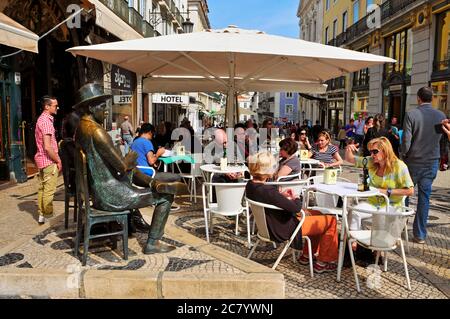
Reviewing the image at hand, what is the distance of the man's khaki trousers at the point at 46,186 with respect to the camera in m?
5.45

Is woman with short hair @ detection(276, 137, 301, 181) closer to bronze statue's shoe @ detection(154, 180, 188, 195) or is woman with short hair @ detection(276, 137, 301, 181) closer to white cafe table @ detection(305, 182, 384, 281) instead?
white cafe table @ detection(305, 182, 384, 281)

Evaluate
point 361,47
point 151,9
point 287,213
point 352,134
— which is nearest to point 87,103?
point 287,213

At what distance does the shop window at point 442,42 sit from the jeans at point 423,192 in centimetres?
1185

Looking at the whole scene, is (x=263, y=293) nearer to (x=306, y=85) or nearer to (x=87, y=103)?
(x=87, y=103)

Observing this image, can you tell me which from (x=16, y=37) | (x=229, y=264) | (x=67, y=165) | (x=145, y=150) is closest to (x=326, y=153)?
(x=145, y=150)

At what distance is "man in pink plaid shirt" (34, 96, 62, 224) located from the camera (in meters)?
5.33

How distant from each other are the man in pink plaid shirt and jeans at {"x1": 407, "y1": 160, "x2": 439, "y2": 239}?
4.71 meters

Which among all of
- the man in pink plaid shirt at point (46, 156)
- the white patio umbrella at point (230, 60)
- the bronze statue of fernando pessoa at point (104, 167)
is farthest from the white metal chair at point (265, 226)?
the man in pink plaid shirt at point (46, 156)

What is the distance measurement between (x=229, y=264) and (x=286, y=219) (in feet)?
2.24

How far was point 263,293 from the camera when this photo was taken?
3346 millimetres

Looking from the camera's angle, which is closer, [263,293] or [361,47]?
[263,293]
